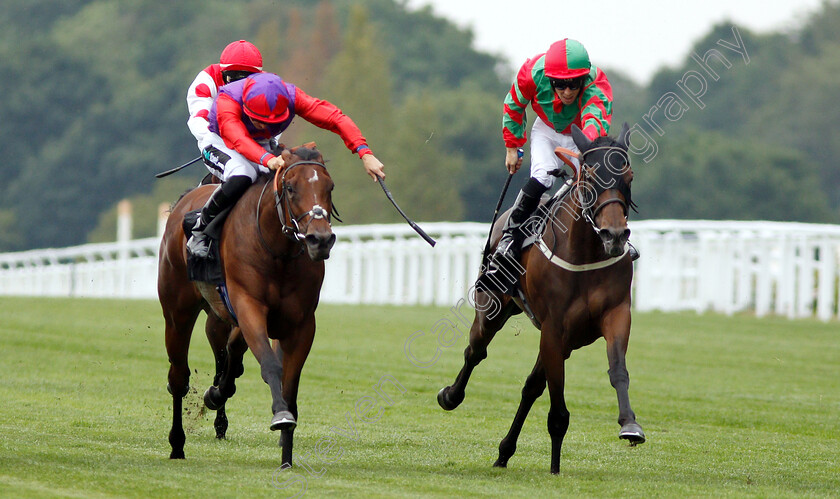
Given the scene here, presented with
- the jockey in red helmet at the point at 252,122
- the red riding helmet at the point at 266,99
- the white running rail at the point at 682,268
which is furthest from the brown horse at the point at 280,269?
the white running rail at the point at 682,268

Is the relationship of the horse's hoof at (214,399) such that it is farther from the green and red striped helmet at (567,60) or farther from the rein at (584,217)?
the green and red striped helmet at (567,60)

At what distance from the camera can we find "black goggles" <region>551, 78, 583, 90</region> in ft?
27.4

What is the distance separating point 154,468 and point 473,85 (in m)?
62.1

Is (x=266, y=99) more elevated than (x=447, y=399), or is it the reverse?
(x=266, y=99)

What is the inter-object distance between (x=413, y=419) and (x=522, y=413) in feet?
7.13

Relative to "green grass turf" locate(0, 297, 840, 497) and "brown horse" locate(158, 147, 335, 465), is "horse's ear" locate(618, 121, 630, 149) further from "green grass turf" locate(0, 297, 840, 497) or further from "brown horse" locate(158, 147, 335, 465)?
"green grass turf" locate(0, 297, 840, 497)

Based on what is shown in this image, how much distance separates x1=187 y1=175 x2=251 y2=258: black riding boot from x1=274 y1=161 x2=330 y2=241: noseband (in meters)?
0.53

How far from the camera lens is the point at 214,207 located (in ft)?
26.7

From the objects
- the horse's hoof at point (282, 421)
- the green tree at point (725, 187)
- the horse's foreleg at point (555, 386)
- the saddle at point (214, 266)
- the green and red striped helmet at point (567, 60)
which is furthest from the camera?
the green tree at point (725, 187)

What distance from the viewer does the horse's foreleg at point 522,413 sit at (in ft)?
26.8

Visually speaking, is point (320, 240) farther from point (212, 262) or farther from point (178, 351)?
point (178, 351)

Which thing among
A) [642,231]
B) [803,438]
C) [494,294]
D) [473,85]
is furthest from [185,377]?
[473,85]

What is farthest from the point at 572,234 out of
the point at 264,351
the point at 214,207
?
the point at 214,207

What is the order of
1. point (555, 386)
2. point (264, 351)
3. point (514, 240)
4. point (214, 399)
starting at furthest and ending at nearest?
point (214, 399)
point (514, 240)
point (555, 386)
point (264, 351)
